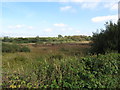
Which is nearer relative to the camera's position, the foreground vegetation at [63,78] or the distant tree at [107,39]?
the foreground vegetation at [63,78]

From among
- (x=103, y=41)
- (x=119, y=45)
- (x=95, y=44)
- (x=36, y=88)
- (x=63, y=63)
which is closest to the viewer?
(x=36, y=88)

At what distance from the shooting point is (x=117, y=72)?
14.4ft

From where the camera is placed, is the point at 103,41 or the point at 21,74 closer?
the point at 21,74

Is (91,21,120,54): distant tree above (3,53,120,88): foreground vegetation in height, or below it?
above

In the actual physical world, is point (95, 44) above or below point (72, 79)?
above

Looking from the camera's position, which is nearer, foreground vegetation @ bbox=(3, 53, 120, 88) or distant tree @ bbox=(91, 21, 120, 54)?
foreground vegetation @ bbox=(3, 53, 120, 88)

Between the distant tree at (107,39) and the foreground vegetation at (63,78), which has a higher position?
the distant tree at (107,39)

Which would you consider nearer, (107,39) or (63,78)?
(63,78)

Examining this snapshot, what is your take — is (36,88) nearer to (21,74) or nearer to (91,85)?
(21,74)

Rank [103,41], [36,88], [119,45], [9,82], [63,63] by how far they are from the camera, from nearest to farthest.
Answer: [36,88], [9,82], [63,63], [119,45], [103,41]

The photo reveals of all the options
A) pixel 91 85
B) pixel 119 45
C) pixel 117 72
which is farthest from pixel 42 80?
pixel 119 45

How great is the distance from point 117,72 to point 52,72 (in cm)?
251

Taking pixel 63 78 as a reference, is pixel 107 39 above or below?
above

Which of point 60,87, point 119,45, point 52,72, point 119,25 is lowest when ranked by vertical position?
point 60,87
